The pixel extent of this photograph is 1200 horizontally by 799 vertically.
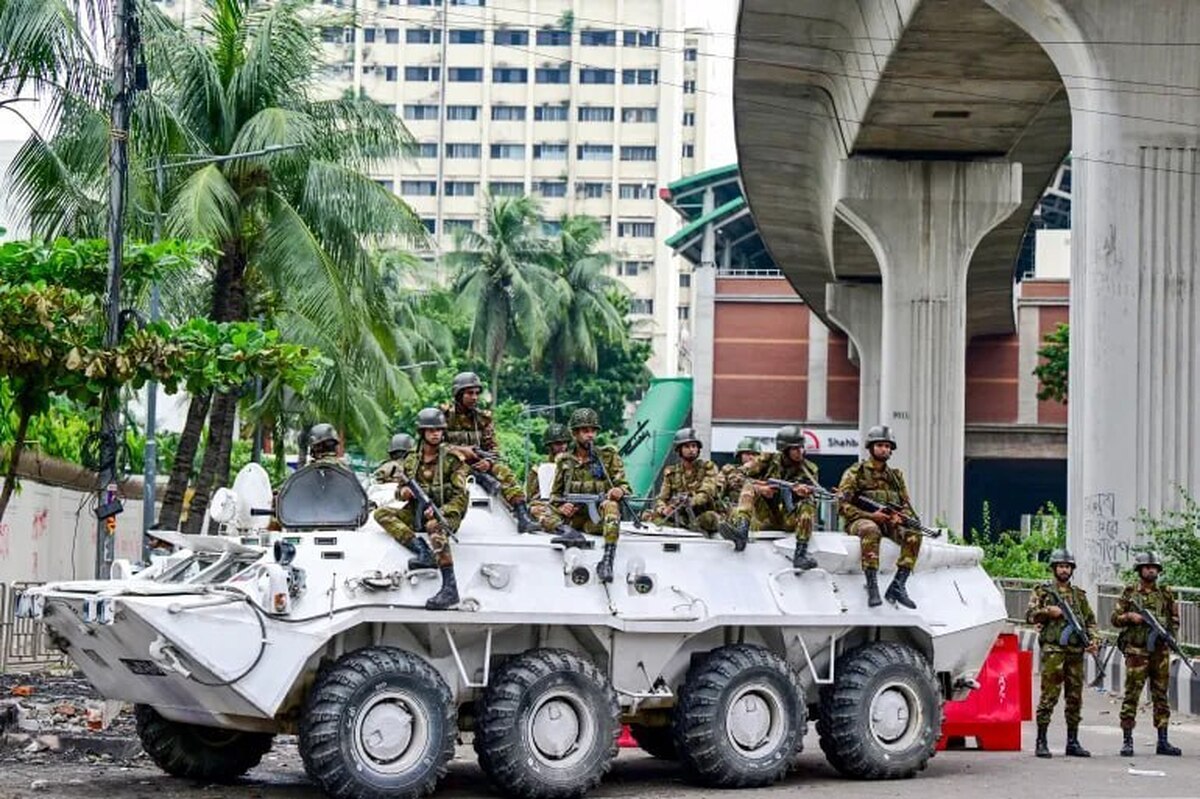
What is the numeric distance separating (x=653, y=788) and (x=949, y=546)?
3.15 meters

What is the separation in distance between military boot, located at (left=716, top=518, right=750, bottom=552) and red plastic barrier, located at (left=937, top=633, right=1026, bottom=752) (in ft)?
10.8

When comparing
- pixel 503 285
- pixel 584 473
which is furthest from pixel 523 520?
pixel 503 285

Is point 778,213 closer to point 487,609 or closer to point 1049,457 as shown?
point 1049,457

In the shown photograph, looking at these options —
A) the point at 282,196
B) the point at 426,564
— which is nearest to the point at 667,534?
the point at 426,564

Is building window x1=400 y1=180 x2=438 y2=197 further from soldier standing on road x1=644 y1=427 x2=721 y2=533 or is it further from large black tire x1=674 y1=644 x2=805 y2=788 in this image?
large black tire x1=674 y1=644 x2=805 y2=788

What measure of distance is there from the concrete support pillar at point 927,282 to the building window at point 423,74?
85.0m

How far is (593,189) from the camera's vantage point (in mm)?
126812

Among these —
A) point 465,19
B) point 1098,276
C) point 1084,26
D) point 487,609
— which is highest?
point 465,19

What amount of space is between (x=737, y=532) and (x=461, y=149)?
114 metres

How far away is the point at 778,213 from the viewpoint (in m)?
50.5

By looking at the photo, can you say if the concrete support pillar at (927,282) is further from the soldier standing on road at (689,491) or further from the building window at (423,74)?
the building window at (423,74)

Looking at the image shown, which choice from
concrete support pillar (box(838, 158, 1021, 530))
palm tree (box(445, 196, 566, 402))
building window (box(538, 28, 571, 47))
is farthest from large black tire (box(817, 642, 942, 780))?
building window (box(538, 28, 571, 47))

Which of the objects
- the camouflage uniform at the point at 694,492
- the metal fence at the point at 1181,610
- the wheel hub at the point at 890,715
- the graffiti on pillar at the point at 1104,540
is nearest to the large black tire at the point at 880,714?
the wheel hub at the point at 890,715

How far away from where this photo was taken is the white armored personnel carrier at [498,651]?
516 inches
